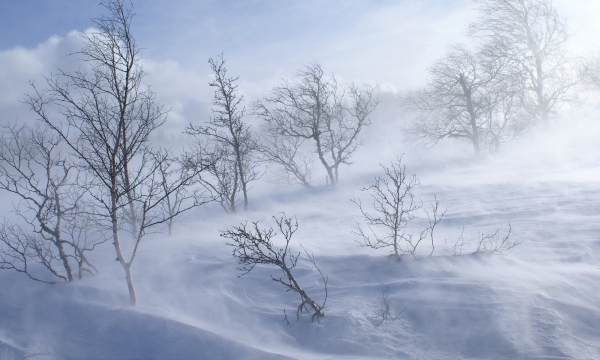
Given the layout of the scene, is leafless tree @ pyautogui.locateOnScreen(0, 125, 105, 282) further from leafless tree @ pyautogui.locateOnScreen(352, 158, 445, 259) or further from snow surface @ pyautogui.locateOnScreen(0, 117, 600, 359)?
leafless tree @ pyautogui.locateOnScreen(352, 158, 445, 259)

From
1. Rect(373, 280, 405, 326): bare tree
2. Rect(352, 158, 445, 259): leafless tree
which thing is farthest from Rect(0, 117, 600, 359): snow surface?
Rect(352, 158, 445, 259): leafless tree

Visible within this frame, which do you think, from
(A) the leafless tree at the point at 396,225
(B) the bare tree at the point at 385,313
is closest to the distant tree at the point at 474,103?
(A) the leafless tree at the point at 396,225

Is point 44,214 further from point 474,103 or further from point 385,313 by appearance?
point 474,103

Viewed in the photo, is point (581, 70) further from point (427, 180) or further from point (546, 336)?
point (546, 336)

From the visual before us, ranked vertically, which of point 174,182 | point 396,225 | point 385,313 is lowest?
point 385,313

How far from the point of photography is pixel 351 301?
6582 mm

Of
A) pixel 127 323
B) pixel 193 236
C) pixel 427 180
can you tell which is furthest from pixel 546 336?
pixel 427 180

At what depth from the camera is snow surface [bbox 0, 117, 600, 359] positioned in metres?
5.28

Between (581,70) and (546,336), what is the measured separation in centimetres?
2171

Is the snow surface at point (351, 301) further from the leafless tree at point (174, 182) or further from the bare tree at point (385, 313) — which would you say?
the leafless tree at point (174, 182)

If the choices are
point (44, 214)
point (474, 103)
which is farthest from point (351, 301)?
point (474, 103)

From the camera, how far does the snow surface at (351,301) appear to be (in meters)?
5.28

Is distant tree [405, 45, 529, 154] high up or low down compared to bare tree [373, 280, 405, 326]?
up

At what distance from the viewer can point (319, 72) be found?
61.0 feet
